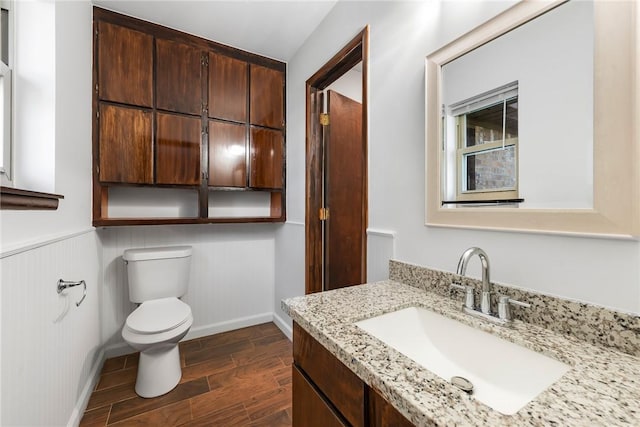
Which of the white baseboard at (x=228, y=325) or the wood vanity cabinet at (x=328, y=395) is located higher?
the wood vanity cabinet at (x=328, y=395)

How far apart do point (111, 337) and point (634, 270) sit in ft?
9.26

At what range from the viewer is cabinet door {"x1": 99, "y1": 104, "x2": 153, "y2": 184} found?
5.87ft

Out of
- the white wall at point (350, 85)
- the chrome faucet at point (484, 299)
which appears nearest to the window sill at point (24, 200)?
the chrome faucet at point (484, 299)

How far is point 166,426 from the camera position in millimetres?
1378

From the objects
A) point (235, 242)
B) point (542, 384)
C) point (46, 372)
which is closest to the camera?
point (542, 384)

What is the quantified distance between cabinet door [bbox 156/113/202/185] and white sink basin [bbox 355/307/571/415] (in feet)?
5.82

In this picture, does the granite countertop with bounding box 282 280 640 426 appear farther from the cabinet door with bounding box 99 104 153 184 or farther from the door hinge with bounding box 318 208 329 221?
the cabinet door with bounding box 99 104 153 184

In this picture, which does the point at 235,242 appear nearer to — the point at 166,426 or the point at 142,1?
the point at 166,426

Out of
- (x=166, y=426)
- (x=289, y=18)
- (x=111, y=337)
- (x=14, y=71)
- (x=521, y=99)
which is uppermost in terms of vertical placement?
(x=289, y=18)


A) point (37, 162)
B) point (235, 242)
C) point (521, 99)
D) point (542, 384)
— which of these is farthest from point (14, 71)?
point (542, 384)

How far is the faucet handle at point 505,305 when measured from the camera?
2.58ft

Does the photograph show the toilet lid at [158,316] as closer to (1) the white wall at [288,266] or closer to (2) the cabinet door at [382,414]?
(1) the white wall at [288,266]

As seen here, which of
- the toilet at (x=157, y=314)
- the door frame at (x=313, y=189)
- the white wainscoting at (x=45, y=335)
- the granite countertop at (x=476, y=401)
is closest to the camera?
the granite countertop at (x=476, y=401)

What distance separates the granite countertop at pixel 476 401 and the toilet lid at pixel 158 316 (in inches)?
45.6
